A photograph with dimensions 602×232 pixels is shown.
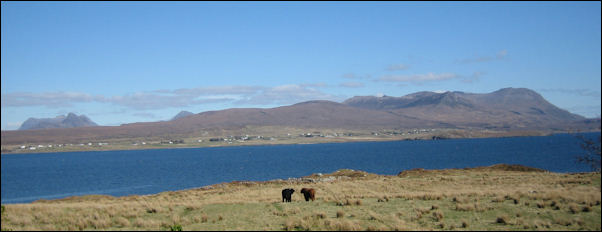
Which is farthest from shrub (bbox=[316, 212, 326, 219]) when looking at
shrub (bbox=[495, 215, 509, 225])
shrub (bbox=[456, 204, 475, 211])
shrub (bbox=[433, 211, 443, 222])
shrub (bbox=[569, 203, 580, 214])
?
shrub (bbox=[569, 203, 580, 214])

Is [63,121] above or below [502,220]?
above

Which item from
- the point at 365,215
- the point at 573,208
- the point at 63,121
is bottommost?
the point at 365,215

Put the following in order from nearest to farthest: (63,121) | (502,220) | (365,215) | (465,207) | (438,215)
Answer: (502,220), (438,215), (365,215), (465,207), (63,121)

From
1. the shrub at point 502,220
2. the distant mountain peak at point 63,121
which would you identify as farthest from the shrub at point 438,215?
the distant mountain peak at point 63,121

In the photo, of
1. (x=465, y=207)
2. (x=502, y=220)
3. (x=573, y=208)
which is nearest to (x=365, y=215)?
(x=465, y=207)

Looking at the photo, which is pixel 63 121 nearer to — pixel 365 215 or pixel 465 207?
pixel 365 215

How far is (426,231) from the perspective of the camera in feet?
54.9

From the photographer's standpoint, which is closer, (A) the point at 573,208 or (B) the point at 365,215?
(A) the point at 573,208

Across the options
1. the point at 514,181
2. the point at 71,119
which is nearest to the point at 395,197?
the point at 514,181

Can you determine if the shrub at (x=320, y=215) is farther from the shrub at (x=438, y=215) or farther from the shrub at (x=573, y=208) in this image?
the shrub at (x=573, y=208)

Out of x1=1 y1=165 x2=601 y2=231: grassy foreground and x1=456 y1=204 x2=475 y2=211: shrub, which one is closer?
x1=1 y1=165 x2=601 y2=231: grassy foreground

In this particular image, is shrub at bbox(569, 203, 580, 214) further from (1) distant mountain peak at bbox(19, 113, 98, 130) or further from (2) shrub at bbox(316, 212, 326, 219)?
(1) distant mountain peak at bbox(19, 113, 98, 130)

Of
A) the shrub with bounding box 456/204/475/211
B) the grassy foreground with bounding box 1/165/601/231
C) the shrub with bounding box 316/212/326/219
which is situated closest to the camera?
the grassy foreground with bounding box 1/165/601/231

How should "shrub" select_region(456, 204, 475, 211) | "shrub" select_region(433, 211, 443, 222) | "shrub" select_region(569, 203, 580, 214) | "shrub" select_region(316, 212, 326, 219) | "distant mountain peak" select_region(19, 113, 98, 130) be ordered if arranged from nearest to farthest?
1. "shrub" select_region(569, 203, 580, 214)
2. "shrub" select_region(433, 211, 443, 222)
3. "shrub" select_region(316, 212, 326, 219)
4. "shrub" select_region(456, 204, 475, 211)
5. "distant mountain peak" select_region(19, 113, 98, 130)
